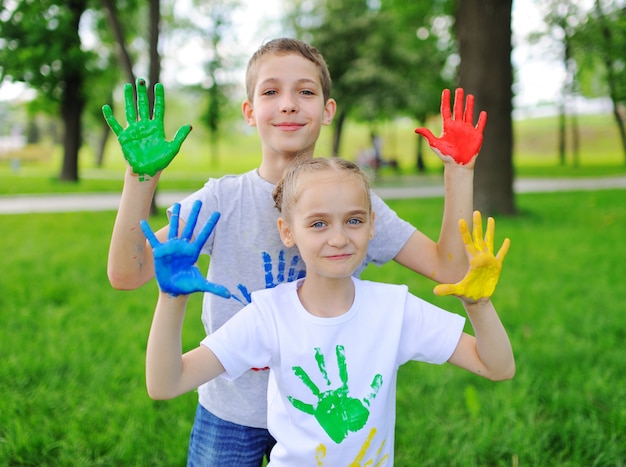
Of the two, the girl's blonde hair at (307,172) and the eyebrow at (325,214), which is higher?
the girl's blonde hair at (307,172)

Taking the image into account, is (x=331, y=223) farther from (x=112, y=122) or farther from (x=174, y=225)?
(x=112, y=122)

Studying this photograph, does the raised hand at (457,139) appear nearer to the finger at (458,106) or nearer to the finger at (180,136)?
the finger at (458,106)

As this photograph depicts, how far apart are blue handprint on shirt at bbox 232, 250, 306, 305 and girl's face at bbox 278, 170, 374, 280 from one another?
0.24m

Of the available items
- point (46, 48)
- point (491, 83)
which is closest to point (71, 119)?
point (46, 48)

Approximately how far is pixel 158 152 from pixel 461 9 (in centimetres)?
888

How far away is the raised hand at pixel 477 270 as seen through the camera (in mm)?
1383

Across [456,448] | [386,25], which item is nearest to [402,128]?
[386,25]

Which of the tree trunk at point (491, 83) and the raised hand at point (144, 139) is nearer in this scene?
the raised hand at point (144, 139)

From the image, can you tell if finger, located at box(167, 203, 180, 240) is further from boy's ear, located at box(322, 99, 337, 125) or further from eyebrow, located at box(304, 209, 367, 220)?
boy's ear, located at box(322, 99, 337, 125)

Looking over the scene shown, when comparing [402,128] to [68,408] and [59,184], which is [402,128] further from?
[68,408]

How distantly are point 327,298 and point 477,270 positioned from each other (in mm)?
364

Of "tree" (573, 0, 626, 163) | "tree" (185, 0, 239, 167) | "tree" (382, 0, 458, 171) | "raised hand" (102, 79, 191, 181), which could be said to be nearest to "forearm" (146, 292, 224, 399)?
"raised hand" (102, 79, 191, 181)

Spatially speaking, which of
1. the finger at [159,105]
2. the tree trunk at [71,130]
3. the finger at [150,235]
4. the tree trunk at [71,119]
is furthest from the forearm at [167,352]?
the tree trunk at [71,130]

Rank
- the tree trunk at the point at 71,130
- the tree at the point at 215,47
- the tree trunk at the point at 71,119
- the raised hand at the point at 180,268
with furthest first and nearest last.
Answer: the tree at the point at 215,47, the tree trunk at the point at 71,130, the tree trunk at the point at 71,119, the raised hand at the point at 180,268
